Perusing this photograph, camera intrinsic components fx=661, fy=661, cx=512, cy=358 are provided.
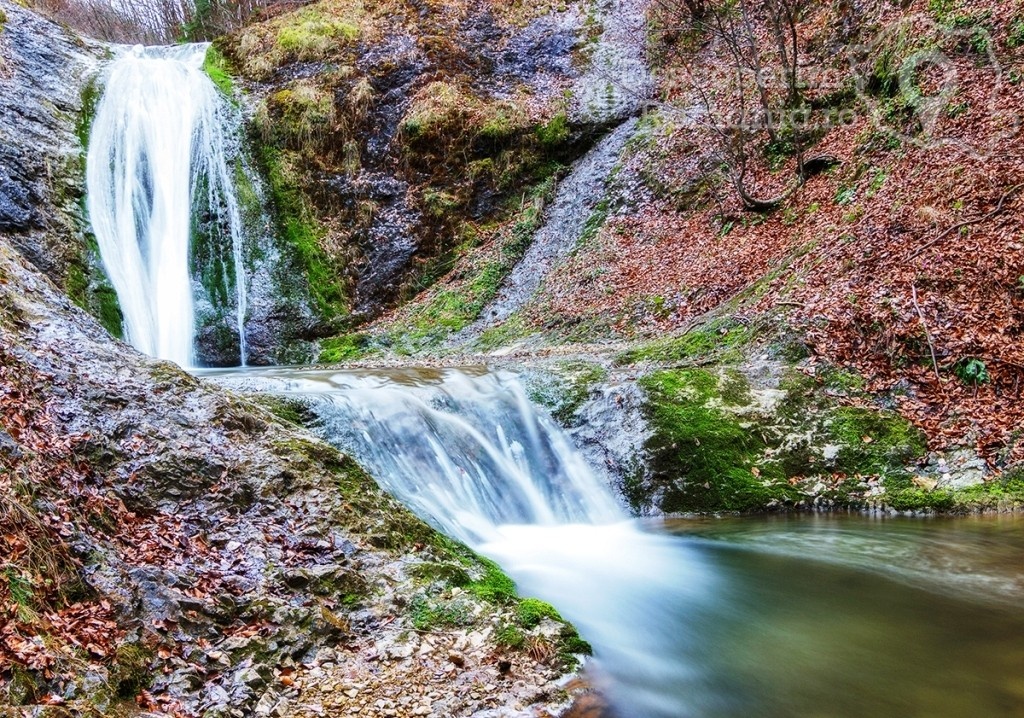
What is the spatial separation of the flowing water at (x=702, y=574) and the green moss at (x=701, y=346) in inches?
69.7

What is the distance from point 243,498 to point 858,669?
11.8 ft

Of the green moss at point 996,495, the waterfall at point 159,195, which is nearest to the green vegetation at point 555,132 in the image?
the waterfall at point 159,195

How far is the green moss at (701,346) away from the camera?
770 cm

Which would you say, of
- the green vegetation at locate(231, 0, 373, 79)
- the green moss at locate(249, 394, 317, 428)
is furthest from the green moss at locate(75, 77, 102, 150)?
the green moss at locate(249, 394, 317, 428)

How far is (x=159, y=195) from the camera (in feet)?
43.2

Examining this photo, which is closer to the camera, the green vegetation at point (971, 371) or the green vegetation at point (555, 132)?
the green vegetation at point (971, 371)

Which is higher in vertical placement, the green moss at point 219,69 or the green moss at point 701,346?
the green moss at point 219,69

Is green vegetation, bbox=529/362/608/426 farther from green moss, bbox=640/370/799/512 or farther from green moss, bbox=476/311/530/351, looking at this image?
green moss, bbox=476/311/530/351

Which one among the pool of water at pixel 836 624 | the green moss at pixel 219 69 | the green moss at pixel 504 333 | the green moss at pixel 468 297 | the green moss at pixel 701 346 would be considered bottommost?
the pool of water at pixel 836 624

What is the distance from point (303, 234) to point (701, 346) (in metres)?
9.42

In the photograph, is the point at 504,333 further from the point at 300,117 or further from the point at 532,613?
the point at 532,613

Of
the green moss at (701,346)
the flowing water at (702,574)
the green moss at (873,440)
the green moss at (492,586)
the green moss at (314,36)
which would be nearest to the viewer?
the flowing water at (702,574)

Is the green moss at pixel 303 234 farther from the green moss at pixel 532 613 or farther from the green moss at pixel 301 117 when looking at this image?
the green moss at pixel 532 613

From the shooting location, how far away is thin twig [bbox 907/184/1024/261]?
22.8 ft
